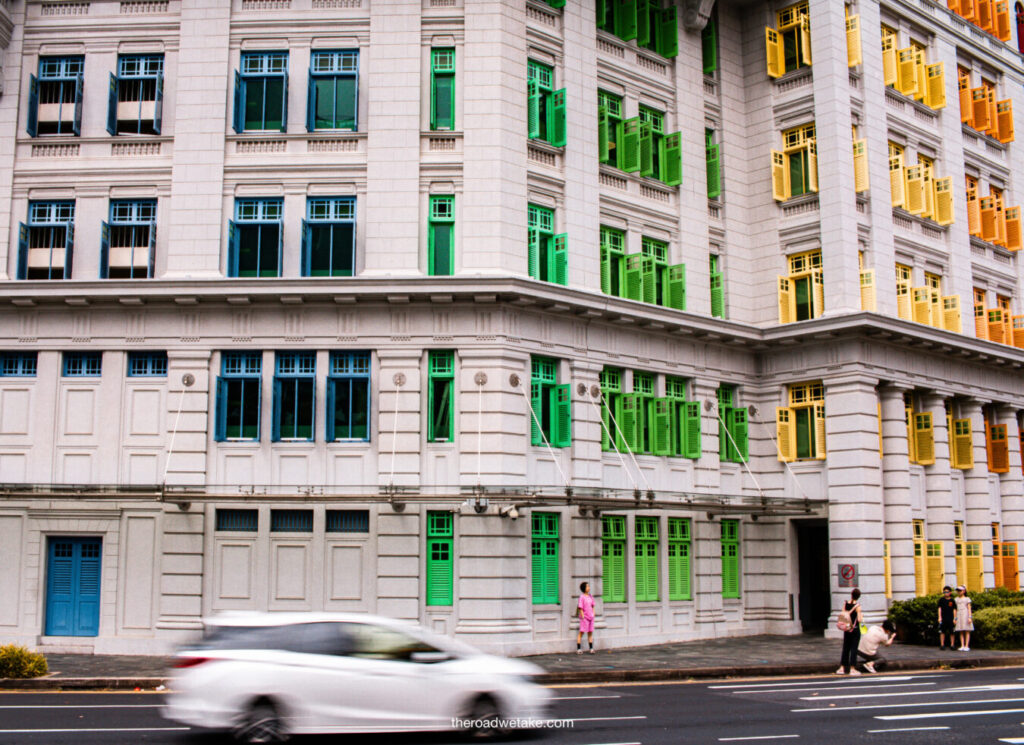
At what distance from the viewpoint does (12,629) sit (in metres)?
25.5

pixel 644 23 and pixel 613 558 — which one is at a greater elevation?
pixel 644 23

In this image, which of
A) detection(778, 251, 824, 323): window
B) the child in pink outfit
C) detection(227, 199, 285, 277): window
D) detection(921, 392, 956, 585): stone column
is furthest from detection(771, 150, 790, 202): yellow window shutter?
detection(227, 199, 285, 277): window

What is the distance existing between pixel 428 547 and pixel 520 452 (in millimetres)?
3288

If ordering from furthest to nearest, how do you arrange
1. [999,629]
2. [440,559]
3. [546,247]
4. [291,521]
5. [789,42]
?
[789,42] < [546,247] < [999,629] < [291,521] < [440,559]

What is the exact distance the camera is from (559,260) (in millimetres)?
28312

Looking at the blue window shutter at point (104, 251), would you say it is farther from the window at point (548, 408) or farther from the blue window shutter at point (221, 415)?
the window at point (548, 408)

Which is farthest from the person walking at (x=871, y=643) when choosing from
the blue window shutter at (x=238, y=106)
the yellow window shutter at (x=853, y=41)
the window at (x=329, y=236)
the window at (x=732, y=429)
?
the blue window shutter at (x=238, y=106)

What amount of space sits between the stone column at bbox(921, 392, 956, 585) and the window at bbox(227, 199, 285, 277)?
852 inches

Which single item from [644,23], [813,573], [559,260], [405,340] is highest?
[644,23]

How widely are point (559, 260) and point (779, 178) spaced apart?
374 inches

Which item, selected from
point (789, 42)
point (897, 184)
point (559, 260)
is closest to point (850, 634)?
point (559, 260)

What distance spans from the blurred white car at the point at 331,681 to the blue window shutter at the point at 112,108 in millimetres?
18011

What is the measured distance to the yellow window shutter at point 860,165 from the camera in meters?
32.9

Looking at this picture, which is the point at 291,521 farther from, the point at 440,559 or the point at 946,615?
the point at 946,615
